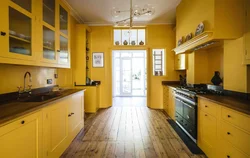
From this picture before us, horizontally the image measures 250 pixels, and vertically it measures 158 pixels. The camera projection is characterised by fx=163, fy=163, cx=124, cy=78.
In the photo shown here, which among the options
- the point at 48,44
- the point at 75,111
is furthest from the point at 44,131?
the point at 48,44

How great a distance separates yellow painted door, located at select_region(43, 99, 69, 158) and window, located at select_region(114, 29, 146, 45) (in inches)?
149

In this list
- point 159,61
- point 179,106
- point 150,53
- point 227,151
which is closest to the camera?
point 227,151

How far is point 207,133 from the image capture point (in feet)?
8.18

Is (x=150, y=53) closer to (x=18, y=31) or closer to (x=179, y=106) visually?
(x=179, y=106)

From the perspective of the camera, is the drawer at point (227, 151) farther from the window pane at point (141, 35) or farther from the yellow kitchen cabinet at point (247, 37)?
the window pane at point (141, 35)

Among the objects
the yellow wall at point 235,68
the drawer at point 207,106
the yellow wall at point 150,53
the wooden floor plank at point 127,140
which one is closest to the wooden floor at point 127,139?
the wooden floor plank at point 127,140

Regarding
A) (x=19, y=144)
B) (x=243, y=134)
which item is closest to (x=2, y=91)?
Result: (x=19, y=144)

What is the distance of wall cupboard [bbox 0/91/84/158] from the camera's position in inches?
56.6

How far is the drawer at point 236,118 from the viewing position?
1.65 metres

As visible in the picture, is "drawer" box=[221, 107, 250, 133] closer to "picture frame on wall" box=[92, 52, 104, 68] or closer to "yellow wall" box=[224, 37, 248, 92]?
"yellow wall" box=[224, 37, 248, 92]

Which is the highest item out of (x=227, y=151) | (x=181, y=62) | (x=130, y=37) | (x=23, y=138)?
(x=130, y=37)

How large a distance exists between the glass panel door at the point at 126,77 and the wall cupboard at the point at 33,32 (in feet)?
20.2

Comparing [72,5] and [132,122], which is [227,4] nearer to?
[132,122]

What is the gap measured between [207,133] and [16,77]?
298 cm
